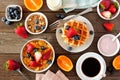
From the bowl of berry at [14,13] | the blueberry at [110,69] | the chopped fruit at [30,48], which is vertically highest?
the bowl of berry at [14,13]

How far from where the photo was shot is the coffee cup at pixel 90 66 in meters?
1.95

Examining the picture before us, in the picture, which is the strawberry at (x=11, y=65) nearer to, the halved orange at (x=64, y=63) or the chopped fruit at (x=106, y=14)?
the halved orange at (x=64, y=63)

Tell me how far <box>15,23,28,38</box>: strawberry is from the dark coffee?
0.28 m

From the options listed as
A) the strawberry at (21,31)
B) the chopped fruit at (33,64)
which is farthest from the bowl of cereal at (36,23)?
the chopped fruit at (33,64)

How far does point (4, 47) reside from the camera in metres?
1.99

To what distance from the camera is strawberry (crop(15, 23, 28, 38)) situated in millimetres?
1964

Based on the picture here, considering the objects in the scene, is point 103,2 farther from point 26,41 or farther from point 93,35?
point 26,41

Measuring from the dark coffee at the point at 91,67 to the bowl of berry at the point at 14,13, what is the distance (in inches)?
13.6

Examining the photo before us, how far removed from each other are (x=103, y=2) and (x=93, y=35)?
148mm

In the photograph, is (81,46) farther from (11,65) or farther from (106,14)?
(11,65)

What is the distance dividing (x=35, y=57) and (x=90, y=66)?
0.24 m

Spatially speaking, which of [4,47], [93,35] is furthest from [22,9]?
[93,35]

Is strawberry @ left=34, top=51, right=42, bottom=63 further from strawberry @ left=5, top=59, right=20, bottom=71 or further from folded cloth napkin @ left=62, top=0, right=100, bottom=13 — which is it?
folded cloth napkin @ left=62, top=0, right=100, bottom=13

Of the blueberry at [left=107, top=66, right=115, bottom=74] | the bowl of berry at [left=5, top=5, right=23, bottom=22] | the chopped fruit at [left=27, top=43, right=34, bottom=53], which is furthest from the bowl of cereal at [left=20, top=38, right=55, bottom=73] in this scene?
the blueberry at [left=107, top=66, right=115, bottom=74]
